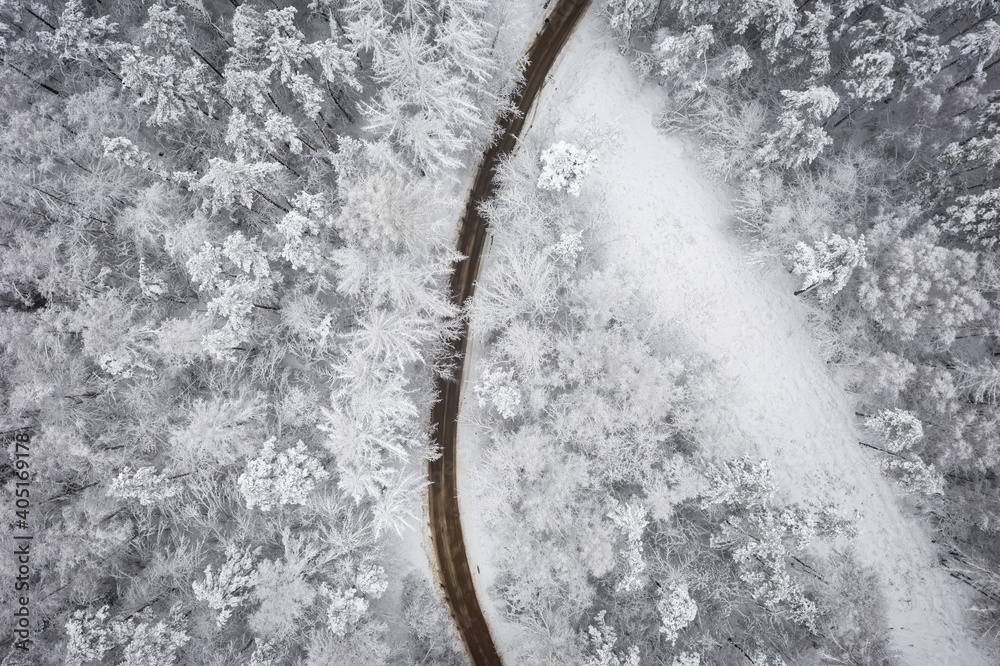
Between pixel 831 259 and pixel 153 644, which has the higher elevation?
pixel 831 259

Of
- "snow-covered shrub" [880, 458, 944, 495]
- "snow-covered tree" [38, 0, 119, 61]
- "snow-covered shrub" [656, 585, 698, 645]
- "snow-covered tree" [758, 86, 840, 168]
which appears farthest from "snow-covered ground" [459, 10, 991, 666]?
"snow-covered tree" [38, 0, 119, 61]

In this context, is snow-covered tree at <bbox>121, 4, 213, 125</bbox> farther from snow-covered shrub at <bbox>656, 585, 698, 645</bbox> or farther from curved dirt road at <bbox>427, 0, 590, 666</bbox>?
snow-covered shrub at <bbox>656, 585, 698, 645</bbox>

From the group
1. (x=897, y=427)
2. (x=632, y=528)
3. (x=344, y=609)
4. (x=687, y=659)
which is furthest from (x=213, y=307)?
(x=897, y=427)

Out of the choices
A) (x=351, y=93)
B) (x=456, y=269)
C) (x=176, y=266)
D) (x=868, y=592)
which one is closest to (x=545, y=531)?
(x=456, y=269)

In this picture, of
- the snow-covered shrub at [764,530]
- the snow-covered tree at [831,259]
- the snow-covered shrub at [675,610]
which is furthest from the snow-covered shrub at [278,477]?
the snow-covered tree at [831,259]

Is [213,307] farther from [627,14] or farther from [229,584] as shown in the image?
[627,14]

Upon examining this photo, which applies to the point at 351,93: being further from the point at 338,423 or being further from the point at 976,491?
the point at 976,491

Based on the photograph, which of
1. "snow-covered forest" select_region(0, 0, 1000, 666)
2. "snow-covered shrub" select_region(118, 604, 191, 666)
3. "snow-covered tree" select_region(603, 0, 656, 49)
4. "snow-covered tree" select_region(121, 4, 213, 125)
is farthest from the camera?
"snow-covered tree" select_region(603, 0, 656, 49)

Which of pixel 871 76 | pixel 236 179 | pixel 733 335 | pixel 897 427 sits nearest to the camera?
pixel 236 179

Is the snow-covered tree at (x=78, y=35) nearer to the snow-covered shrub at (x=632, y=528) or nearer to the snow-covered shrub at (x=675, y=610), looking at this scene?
the snow-covered shrub at (x=632, y=528)
